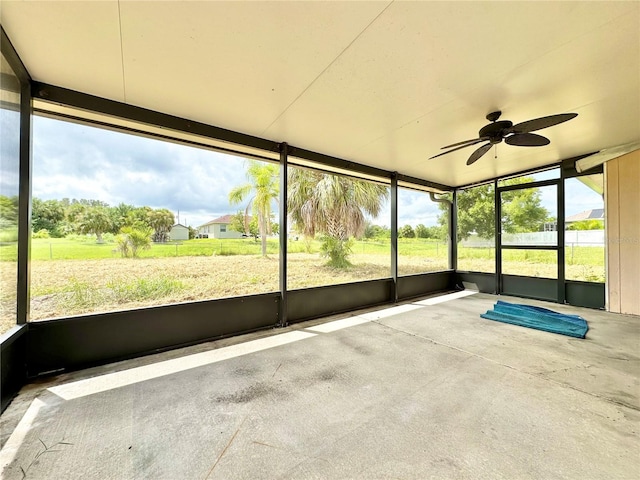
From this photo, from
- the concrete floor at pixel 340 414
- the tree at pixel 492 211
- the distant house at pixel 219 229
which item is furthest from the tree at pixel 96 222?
the tree at pixel 492 211

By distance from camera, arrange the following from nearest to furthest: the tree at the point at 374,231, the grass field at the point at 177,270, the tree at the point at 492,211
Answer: the grass field at the point at 177,270 → the tree at the point at 492,211 → the tree at the point at 374,231

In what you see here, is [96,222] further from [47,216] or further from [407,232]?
[407,232]

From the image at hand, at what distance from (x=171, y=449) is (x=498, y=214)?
22.1 feet

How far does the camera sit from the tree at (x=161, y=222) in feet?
11.4

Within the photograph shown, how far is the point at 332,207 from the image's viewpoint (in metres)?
6.51

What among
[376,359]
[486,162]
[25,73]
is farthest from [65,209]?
[486,162]

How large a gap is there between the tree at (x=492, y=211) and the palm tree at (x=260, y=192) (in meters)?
4.42

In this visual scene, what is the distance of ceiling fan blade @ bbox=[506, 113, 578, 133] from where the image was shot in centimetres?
227

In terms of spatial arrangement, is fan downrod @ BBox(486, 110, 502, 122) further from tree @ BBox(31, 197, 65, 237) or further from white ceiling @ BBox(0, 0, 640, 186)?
tree @ BBox(31, 197, 65, 237)

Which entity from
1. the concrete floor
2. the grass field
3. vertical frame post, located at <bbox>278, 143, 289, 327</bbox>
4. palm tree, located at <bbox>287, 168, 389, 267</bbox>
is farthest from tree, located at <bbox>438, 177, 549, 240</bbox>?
vertical frame post, located at <bbox>278, 143, 289, 327</bbox>

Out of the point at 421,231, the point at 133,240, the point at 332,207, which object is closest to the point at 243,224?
the point at 133,240

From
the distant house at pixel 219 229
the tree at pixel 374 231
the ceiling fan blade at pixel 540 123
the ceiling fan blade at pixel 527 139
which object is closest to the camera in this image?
the ceiling fan blade at pixel 540 123

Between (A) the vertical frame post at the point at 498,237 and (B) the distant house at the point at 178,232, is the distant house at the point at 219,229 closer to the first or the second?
(B) the distant house at the point at 178,232

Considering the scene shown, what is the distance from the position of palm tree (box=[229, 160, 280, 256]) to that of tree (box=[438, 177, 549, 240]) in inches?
174
